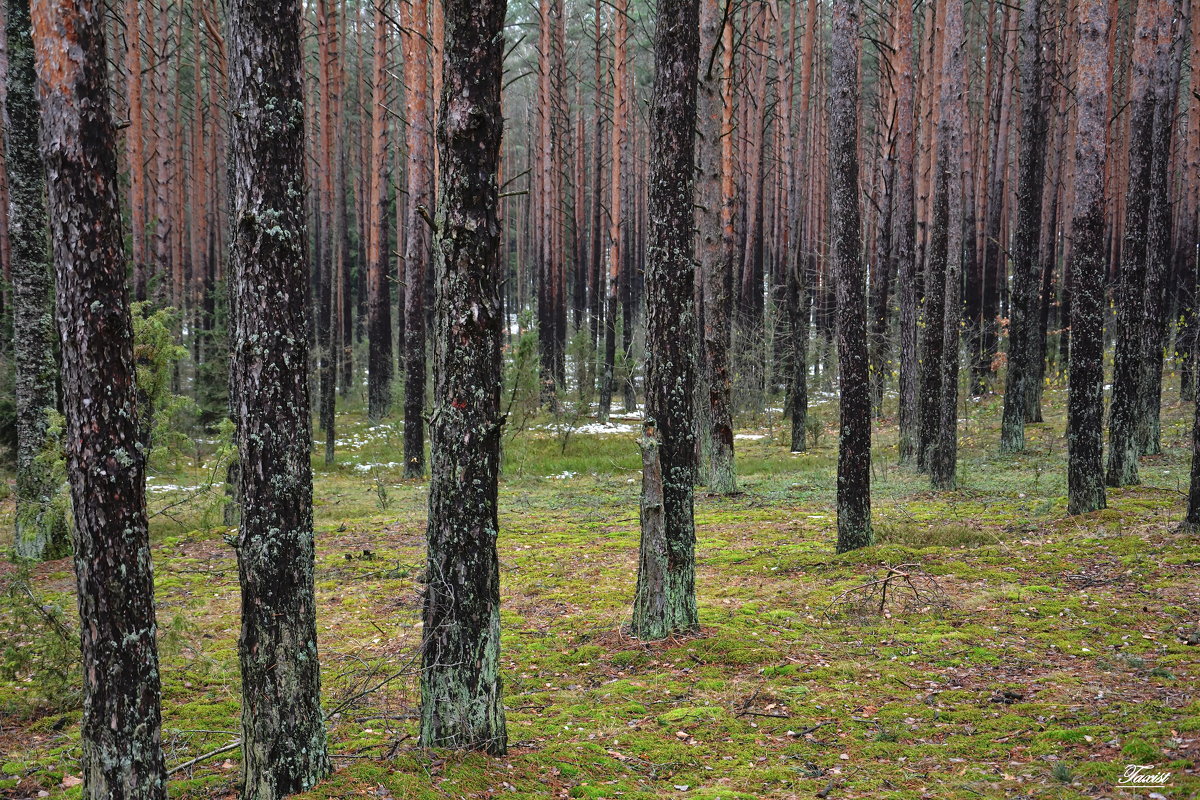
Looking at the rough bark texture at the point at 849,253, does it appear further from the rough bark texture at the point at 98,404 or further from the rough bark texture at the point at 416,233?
the rough bark texture at the point at 416,233

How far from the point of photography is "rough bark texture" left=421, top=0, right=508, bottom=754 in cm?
385

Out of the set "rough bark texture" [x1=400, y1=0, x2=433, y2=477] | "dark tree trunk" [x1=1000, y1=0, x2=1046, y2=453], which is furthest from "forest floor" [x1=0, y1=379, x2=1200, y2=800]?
"rough bark texture" [x1=400, y1=0, x2=433, y2=477]

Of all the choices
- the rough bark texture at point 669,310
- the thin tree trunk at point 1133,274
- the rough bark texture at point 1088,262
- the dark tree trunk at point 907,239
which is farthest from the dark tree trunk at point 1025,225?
the rough bark texture at point 669,310

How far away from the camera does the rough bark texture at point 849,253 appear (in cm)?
790

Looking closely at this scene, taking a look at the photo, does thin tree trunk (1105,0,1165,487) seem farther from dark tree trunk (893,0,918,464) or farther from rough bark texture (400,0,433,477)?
rough bark texture (400,0,433,477)

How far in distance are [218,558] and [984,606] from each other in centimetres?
864

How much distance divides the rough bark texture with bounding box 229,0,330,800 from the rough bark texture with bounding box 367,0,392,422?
1514cm

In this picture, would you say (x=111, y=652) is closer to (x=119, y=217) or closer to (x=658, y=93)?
(x=119, y=217)

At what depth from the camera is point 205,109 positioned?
95.6 ft

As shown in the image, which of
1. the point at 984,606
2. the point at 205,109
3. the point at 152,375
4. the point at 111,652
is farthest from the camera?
the point at 205,109

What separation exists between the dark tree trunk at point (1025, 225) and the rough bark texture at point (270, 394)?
14.3m

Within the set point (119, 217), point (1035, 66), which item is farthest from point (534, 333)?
point (119, 217)

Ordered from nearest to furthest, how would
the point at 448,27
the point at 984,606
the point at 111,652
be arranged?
the point at 111,652 → the point at 448,27 → the point at 984,606

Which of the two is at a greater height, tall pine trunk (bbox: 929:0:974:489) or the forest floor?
tall pine trunk (bbox: 929:0:974:489)
